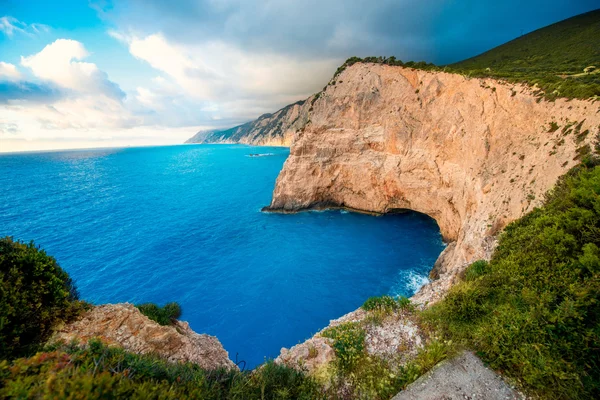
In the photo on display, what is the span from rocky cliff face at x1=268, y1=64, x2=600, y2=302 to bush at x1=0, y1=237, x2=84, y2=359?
13374 mm

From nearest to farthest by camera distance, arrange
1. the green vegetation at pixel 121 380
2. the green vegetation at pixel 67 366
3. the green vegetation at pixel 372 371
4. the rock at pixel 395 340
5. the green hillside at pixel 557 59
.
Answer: the green vegetation at pixel 121 380 < the green vegetation at pixel 67 366 < the green vegetation at pixel 372 371 < the rock at pixel 395 340 < the green hillside at pixel 557 59

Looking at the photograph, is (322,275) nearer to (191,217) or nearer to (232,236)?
(232,236)

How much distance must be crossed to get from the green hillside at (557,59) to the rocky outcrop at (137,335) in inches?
1060

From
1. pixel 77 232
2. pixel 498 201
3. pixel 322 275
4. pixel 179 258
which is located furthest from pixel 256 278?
pixel 77 232

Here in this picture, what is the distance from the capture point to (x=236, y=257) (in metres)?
28.4

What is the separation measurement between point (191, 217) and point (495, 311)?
139 ft

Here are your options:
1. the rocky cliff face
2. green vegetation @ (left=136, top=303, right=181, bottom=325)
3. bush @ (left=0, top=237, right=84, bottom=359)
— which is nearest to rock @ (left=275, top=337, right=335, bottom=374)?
the rocky cliff face

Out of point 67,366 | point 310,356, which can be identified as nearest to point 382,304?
point 310,356

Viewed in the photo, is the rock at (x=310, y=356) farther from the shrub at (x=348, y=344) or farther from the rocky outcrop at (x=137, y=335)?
the rocky outcrop at (x=137, y=335)

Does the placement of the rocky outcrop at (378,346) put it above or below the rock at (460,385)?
below

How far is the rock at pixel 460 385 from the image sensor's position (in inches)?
215

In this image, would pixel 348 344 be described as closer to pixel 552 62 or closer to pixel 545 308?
pixel 545 308

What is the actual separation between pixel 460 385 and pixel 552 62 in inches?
1879

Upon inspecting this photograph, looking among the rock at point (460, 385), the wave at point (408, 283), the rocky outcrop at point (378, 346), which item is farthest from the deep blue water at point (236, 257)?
the rock at point (460, 385)
